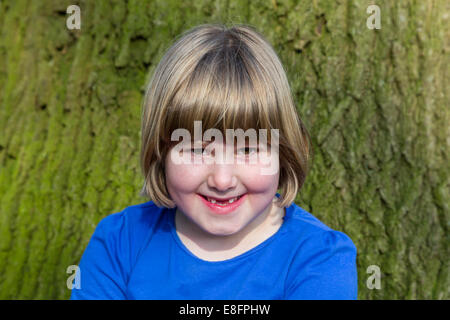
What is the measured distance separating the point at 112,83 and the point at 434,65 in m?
1.53

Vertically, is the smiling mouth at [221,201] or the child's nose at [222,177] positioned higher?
the child's nose at [222,177]

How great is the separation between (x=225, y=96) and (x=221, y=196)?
31cm

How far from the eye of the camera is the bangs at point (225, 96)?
158 cm

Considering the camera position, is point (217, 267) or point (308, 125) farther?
point (308, 125)

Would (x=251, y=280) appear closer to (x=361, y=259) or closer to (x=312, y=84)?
(x=361, y=259)

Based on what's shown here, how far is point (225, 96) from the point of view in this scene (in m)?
1.58

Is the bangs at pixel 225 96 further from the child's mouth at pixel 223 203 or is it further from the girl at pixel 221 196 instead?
the child's mouth at pixel 223 203

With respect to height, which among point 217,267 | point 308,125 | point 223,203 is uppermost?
point 308,125

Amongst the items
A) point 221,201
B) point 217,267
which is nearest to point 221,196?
point 221,201

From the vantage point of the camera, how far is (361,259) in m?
2.45

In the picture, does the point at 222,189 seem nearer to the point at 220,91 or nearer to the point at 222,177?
the point at 222,177

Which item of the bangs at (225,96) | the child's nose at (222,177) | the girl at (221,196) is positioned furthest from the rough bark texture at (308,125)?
the child's nose at (222,177)

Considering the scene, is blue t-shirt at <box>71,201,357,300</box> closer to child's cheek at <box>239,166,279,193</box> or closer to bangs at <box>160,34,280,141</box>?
child's cheek at <box>239,166,279,193</box>
